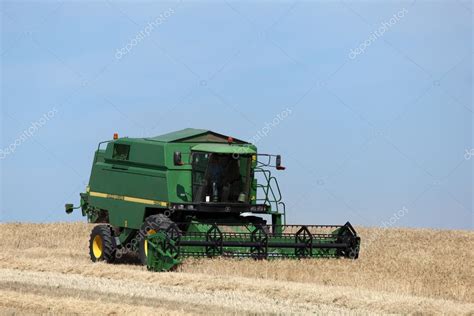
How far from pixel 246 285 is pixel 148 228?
4.16 meters

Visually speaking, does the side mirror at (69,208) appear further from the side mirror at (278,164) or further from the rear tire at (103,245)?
the side mirror at (278,164)

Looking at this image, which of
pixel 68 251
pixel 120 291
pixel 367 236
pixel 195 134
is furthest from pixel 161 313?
pixel 367 236

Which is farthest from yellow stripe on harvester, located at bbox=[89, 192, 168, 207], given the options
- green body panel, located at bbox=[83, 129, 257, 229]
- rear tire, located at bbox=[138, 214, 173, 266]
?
rear tire, located at bbox=[138, 214, 173, 266]

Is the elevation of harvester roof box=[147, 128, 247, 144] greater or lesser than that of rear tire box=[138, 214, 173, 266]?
greater

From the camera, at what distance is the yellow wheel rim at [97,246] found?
770 inches

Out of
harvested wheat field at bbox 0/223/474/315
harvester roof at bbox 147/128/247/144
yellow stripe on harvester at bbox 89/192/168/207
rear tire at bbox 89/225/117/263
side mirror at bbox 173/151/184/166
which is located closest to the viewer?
harvested wheat field at bbox 0/223/474/315

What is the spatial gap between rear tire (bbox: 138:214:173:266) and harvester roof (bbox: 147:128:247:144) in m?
1.70

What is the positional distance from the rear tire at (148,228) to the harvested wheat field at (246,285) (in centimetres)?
46

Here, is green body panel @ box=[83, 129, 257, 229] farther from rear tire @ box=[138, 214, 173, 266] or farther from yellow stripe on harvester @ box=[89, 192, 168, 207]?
rear tire @ box=[138, 214, 173, 266]

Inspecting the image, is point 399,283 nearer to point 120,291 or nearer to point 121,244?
point 120,291

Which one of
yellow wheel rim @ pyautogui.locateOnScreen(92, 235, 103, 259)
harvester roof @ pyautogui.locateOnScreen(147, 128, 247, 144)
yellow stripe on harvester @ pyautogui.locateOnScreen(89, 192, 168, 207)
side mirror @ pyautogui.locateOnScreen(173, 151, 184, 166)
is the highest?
harvester roof @ pyautogui.locateOnScreen(147, 128, 247, 144)

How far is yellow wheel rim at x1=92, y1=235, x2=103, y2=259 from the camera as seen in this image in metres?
19.6

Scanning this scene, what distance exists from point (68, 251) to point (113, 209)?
9.30 ft

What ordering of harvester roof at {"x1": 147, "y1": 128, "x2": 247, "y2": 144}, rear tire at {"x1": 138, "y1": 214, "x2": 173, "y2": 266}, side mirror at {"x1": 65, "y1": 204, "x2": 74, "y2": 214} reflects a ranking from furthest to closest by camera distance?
side mirror at {"x1": 65, "y1": 204, "x2": 74, "y2": 214} < harvester roof at {"x1": 147, "y1": 128, "x2": 247, "y2": 144} < rear tire at {"x1": 138, "y1": 214, "x2": 173, "y2": 266}
